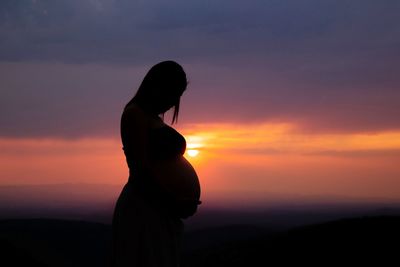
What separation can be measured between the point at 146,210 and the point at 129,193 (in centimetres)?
18

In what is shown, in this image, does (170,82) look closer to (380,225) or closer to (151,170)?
(151,170)

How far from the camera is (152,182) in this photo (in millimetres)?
4266

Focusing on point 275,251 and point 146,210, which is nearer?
point 146,210

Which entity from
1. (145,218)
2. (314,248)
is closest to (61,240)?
(314,248)

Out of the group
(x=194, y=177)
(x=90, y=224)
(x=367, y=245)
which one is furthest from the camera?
(x=90, y=224)

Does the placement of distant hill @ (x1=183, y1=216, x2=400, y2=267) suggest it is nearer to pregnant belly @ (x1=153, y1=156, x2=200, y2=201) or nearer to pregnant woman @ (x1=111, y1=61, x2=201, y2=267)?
pregnant belly @ (x1=153, y1=156, x2=200, y2=201)

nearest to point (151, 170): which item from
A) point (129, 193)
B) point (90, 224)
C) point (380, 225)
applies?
point (129, 193)

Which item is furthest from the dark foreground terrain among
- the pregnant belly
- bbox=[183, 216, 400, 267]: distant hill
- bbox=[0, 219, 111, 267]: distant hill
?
the pregnant belly

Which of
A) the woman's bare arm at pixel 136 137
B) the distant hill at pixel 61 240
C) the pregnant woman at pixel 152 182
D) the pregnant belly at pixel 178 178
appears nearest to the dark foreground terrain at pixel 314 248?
the distant hill at pixel 61 240

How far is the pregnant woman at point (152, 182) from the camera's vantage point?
430 centimetres

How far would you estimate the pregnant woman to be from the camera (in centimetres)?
430

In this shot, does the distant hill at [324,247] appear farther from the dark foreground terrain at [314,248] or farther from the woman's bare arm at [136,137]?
the woman's bare arm at [136,137]

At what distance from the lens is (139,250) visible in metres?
4.33

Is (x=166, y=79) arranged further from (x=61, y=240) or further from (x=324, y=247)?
(x=61, y=240)
